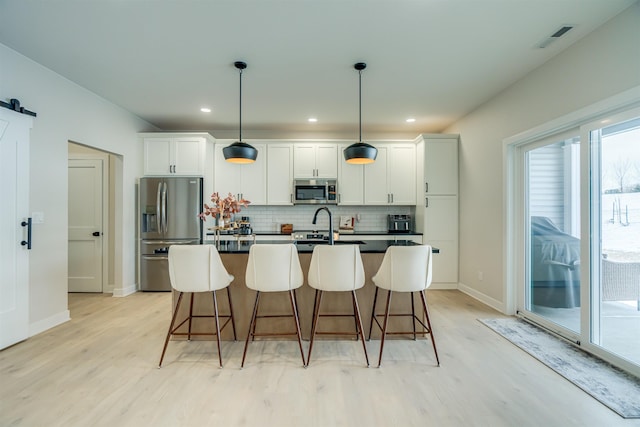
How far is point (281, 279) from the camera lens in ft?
7.70

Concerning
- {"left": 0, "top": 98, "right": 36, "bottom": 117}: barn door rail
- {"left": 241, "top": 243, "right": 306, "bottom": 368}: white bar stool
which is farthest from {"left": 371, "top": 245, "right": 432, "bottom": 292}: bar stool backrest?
{"left": 0, "top": 98, "right": 36, "bottom": 117}: barn door rail

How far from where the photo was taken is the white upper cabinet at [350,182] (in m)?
5.10

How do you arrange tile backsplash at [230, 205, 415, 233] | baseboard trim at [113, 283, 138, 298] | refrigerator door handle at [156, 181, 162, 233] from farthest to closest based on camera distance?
tile backsplash at [230, 205, 415, 233] < refrigerator door handle at [156, 181, 162, 233] < baseboard trim at [113, 283, 138, 298]

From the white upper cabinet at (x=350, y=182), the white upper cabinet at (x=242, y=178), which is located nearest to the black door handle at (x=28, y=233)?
the white upper cabinet at (x=242, y=178)

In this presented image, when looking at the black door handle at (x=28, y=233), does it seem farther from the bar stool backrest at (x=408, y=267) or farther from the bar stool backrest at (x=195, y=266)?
the bar stool backrest at (x=408, y=267)

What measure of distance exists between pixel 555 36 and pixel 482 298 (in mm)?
3135

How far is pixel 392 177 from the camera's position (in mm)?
5102

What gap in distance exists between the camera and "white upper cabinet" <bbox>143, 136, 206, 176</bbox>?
4684 millimetres

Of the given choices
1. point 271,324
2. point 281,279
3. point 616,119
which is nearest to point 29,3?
point 281,279

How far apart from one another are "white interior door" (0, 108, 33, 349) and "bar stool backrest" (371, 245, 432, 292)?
345 cm

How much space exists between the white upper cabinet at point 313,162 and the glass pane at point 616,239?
11.1ft

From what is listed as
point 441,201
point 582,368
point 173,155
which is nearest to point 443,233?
point 441,201

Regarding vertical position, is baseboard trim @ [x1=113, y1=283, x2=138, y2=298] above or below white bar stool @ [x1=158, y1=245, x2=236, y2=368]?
below

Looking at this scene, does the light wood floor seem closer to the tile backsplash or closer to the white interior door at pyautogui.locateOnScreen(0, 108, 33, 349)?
the white interior door at pyautogui.locateOnScreen(0, 108, 33, 349)
